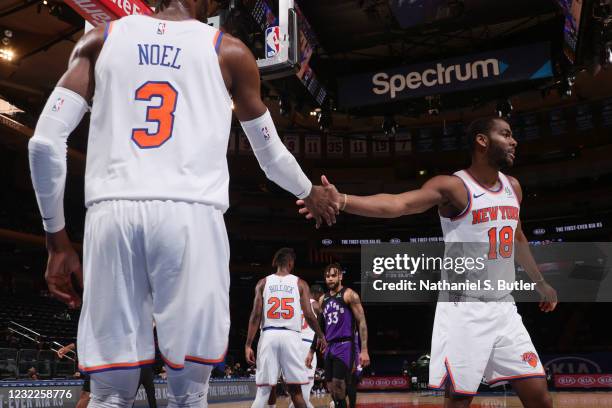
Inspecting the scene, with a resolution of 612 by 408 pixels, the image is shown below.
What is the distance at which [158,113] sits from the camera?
234 cm

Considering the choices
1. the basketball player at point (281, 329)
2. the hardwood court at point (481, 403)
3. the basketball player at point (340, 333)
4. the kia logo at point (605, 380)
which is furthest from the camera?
the kia logo at point (605, 380)

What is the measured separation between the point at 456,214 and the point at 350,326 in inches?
197

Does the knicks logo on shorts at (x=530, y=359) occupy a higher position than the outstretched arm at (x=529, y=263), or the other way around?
the outstretched arm at (x=529, y=263)

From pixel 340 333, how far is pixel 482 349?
5108 millimetres

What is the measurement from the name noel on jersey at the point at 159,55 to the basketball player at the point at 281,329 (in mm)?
5706

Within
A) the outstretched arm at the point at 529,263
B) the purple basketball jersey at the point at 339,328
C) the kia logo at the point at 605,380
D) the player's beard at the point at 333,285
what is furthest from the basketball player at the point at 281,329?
the kia logo at the point at 605,380

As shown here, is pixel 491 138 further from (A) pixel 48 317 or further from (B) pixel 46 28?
(A) pixel 48 317

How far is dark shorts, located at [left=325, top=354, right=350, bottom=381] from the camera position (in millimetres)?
8766

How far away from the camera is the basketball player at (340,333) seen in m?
8.73

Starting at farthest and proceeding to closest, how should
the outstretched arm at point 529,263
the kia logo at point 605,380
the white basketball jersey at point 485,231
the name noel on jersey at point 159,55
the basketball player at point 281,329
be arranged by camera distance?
the kia logo at point 605,380 < the basketball player at point 281,329 < the outstretched arm at point 529,263 < the white basketball jersey at point 485,231 < the name noel on jersey at point 159,55

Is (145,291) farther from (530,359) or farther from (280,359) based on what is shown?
(280,359)

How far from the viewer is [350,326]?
8.93 m

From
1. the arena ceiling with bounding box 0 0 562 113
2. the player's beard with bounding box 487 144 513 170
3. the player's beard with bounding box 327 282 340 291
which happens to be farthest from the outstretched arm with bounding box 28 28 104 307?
the arena ceiling with bounding box 0 0 562 113

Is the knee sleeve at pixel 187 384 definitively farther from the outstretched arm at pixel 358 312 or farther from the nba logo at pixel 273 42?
the outstretched arm at pixel 358 312
